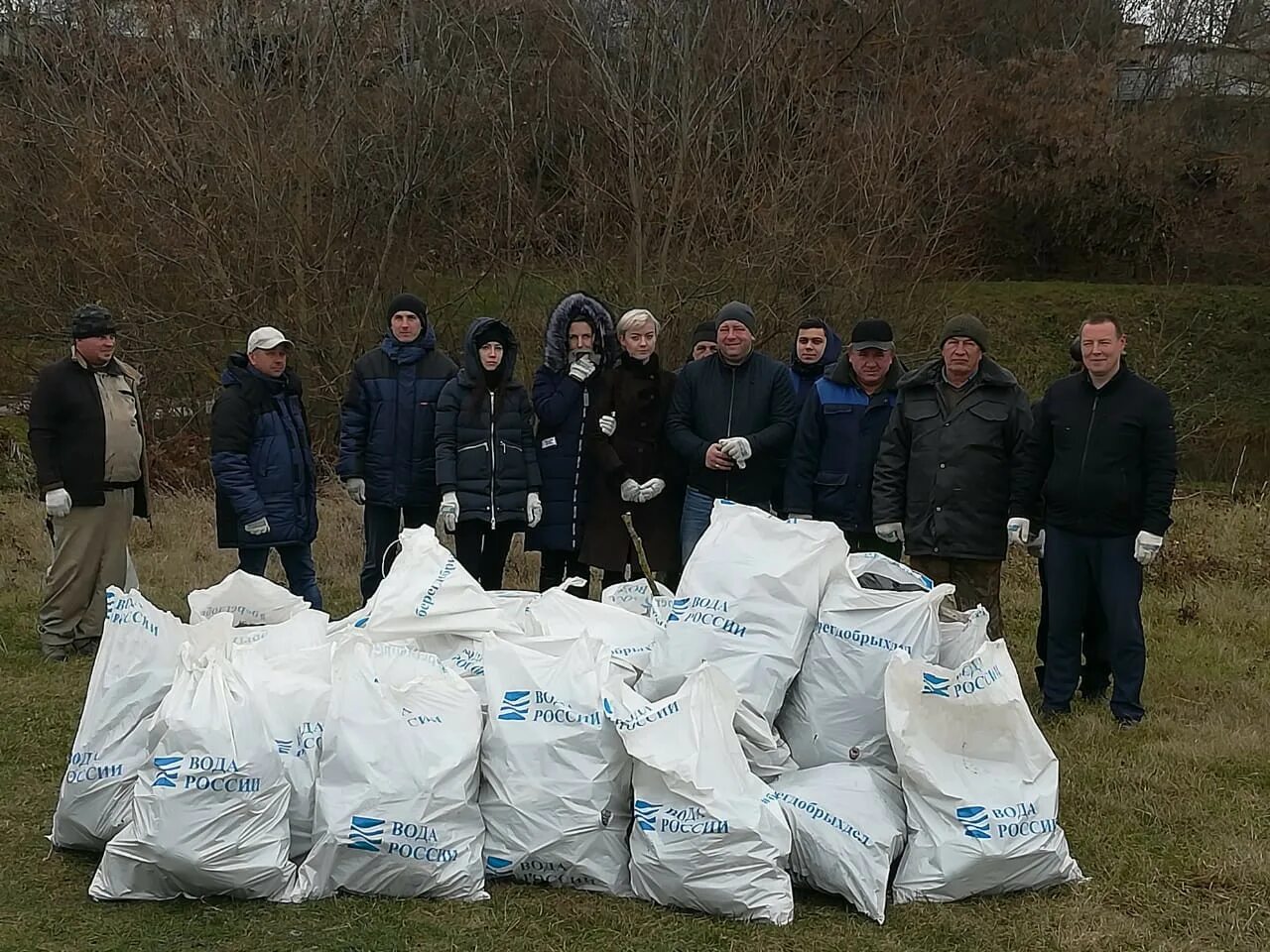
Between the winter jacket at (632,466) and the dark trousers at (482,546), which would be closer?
the winter jacket at (632,466)

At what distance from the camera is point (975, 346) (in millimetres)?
4770

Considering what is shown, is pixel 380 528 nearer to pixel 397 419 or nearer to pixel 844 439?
pixel 397 419

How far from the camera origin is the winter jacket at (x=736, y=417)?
5156 millimetres


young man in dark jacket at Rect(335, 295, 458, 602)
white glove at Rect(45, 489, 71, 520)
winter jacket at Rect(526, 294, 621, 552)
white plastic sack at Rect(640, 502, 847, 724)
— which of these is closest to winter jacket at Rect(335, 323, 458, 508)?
young man in dark jacket at Rect(335, 295, 458, 602)

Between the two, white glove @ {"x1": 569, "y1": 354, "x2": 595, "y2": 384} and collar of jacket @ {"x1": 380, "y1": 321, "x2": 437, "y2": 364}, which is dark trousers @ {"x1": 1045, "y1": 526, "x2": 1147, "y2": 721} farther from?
collar of jacket @ {"x1": 380, "y1": 321, "x2": 437, "y2": 364}

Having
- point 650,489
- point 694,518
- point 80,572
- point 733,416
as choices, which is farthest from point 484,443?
point 80,572

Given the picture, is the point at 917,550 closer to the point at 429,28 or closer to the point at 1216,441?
the point at 429,28

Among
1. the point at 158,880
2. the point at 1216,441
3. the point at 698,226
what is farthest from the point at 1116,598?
the point at 1216,441

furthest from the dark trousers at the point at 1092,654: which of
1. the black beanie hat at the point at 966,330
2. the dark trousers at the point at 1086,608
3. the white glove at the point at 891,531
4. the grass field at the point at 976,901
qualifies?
the black beanie hat at the point at 966,330

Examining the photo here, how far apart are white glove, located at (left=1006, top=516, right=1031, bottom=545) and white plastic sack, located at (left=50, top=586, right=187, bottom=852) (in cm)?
299

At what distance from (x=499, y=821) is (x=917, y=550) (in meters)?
2.24

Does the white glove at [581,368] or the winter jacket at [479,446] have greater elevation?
the white glove at [581,368]

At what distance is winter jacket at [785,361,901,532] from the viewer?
16.4 feet

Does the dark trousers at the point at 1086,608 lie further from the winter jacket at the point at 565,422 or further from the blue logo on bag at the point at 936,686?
the winter jacket at the point at 565,422
